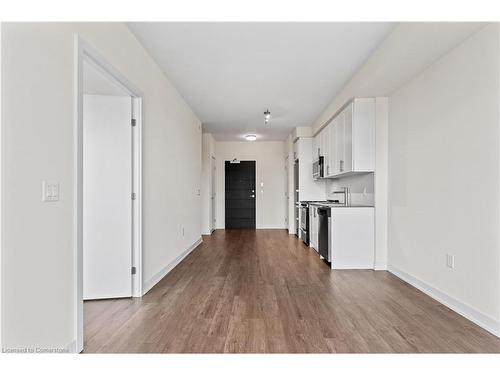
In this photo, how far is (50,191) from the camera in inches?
71.6

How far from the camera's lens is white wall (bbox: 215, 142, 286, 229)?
9398 mm

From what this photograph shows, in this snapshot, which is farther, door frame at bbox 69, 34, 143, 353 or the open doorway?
the open doorway

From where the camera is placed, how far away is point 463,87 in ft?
9.19

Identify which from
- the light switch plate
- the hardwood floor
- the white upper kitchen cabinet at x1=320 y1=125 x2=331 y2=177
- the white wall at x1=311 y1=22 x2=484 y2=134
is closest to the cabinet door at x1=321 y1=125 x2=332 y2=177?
the white upper kitchen cabinet at x1=320 y1=125 x2=331 y2=177

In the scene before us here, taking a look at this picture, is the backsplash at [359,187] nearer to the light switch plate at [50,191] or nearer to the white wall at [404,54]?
the white wall at [404,54]

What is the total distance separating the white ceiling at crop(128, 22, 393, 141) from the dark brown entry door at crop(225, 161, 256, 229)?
11.6 feet

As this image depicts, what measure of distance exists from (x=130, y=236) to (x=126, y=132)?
1.05m

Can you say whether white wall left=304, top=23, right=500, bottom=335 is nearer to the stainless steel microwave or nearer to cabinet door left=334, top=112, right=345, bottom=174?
cabinet door left=334, top=112, right=345, bottom=174

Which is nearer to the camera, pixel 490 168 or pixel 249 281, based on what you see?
pixel 490 168

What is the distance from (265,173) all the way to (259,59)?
5.87m

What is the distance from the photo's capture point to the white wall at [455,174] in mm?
2488

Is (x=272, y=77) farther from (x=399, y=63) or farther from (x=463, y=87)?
(x=463, y=87)

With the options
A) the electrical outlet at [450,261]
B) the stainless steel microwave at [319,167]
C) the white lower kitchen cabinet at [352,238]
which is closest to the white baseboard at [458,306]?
the electrical outlet at [450,261]
